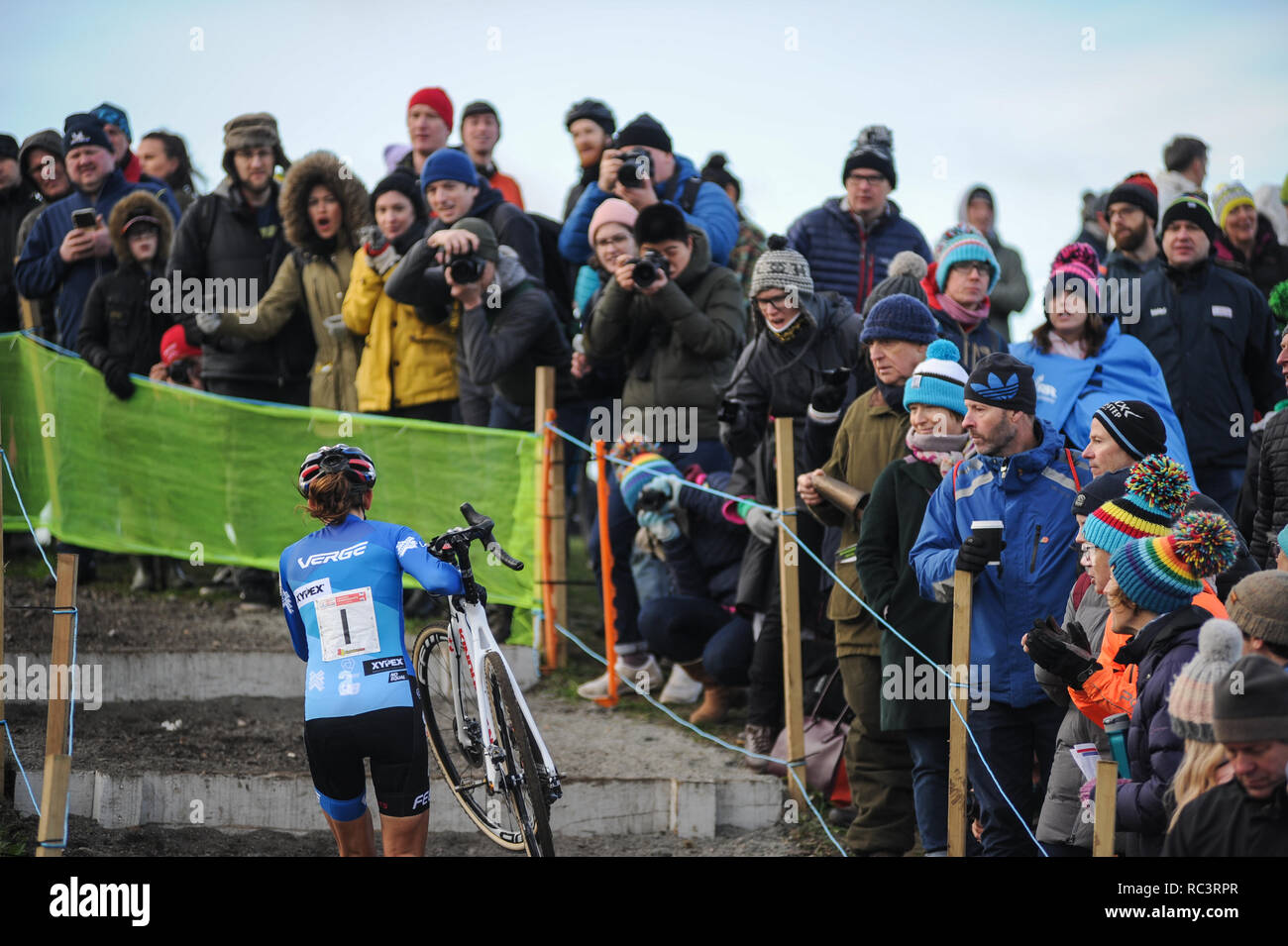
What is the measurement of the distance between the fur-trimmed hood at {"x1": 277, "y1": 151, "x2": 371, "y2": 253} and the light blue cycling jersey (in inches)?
186

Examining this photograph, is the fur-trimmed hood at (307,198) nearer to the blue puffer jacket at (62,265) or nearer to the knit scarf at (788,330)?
the blue puffer jacket at (62,265)

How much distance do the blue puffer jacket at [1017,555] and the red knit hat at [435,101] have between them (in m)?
6.23

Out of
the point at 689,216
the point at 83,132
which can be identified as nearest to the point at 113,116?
the point at 83,132

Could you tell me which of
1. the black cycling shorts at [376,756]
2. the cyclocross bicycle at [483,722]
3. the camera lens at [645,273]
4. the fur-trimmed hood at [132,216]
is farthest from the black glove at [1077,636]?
the fur-trimmed hood at [132,216]

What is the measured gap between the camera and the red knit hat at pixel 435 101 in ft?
36.6

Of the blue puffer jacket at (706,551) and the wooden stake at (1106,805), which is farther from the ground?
the blue puffer jacket at (706,551)

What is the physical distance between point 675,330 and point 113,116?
6.26m

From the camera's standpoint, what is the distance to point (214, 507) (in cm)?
1075

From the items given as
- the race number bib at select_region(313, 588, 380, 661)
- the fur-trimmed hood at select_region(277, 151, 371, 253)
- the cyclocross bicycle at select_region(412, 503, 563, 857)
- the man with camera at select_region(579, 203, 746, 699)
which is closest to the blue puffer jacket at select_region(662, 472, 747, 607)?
the man with camera at select_region(579, 203, 746, 699)

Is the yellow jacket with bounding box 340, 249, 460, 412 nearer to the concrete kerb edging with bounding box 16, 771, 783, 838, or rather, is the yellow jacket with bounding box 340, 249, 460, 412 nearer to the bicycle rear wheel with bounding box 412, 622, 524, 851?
the concrete kerb edging with bounding box 16, 771, 783, 838
